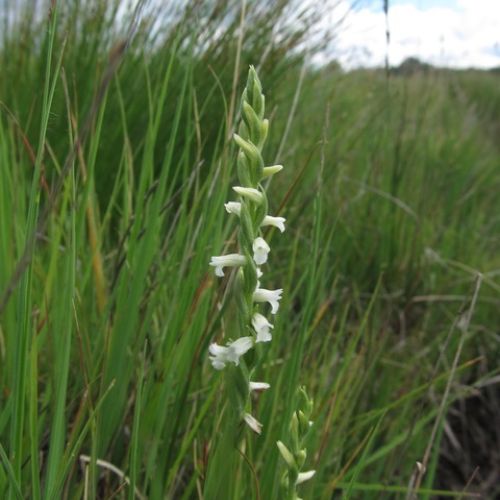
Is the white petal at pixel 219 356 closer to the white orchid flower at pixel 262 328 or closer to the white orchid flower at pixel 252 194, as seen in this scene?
the white orchid flower at pixel 262 328

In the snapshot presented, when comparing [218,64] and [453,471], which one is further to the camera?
[453,471]

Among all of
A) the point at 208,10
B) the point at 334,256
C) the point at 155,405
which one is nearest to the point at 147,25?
the point at 208,10

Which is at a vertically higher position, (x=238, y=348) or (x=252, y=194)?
(x=252, y=194)

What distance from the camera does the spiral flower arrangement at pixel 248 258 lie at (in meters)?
0.65

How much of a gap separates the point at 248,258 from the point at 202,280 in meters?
0.30

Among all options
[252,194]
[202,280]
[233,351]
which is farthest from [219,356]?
[202,280]

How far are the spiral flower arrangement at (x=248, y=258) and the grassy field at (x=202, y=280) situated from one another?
0.13 ft

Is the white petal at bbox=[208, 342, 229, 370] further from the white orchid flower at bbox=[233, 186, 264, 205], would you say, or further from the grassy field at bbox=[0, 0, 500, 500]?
the white orchid flower at bbox=[233, 186, 264, 205]

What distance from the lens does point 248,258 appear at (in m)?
0.66

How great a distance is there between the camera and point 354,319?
2059 mm

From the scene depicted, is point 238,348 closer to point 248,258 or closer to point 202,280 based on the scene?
point 248,258

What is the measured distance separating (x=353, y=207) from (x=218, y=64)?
2.95 ft

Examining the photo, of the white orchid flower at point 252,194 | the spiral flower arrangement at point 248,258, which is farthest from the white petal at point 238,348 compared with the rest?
the white orchid flower at point 252,194

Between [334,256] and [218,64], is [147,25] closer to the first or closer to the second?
[218,64]
